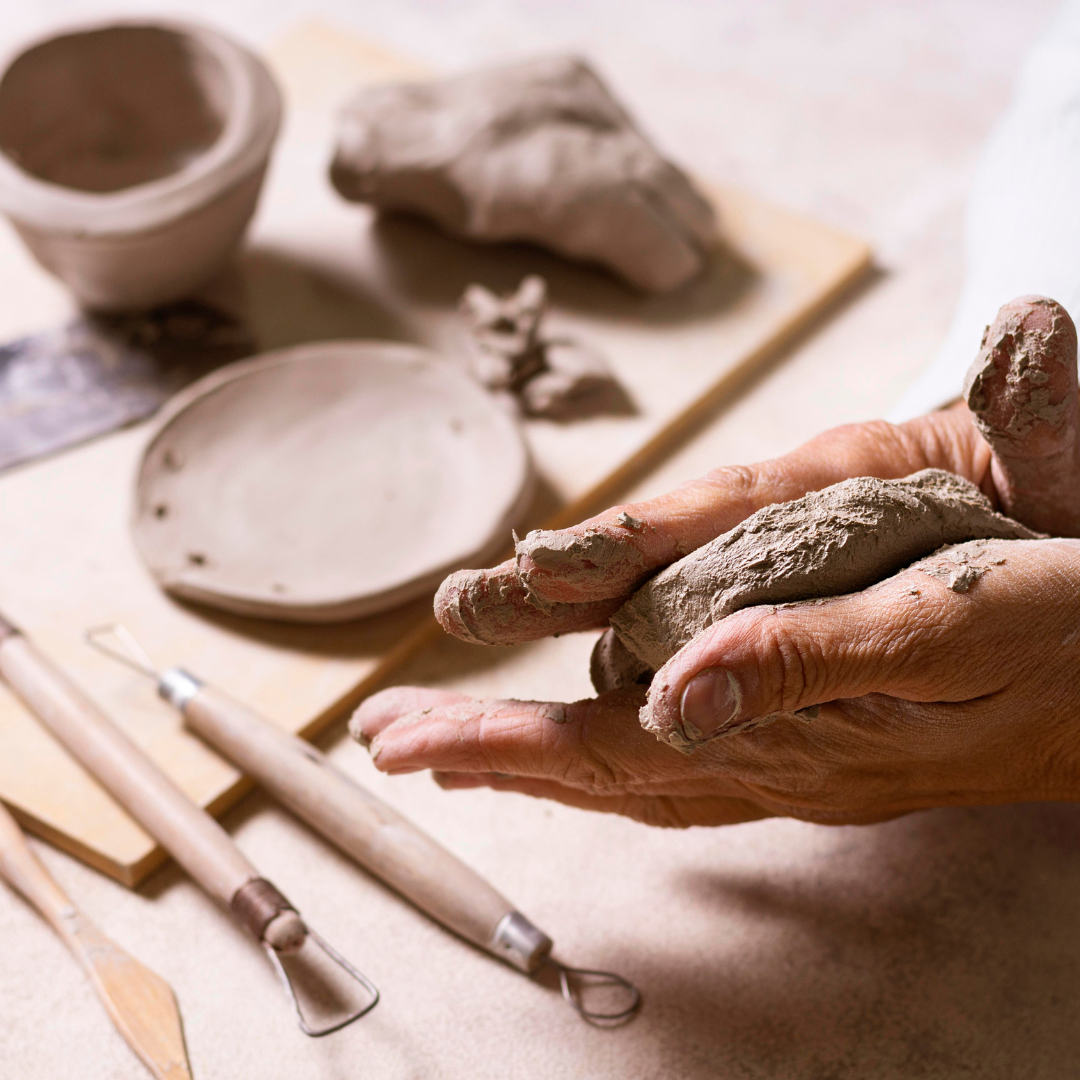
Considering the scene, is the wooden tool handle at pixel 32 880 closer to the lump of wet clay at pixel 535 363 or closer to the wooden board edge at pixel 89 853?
the wooden board edge at pixel 89 853

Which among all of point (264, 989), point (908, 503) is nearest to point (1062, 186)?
point (908, 503)

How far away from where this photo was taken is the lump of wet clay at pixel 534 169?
8.04ft

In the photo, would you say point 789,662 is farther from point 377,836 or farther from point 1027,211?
point 1027,211

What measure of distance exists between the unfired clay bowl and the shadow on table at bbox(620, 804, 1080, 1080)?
1.67 m

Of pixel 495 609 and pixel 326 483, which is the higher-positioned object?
pixel 495 609

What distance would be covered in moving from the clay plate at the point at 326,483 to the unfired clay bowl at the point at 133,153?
31cm

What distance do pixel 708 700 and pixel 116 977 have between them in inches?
37.7

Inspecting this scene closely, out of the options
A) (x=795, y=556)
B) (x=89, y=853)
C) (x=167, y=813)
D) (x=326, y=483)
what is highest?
(x=795, y=556)

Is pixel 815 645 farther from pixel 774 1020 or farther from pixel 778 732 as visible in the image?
pixel 774 1020

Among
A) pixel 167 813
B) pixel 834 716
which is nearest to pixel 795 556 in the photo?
pixel 834 716

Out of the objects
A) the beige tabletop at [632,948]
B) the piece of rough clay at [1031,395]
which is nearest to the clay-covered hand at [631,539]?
the piece of rough clay at [1031,395]

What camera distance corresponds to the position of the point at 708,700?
1076mm

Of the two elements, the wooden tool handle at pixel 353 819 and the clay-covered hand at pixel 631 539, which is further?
the wooden tool handle at pixel 353 819

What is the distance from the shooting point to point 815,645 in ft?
3.61
